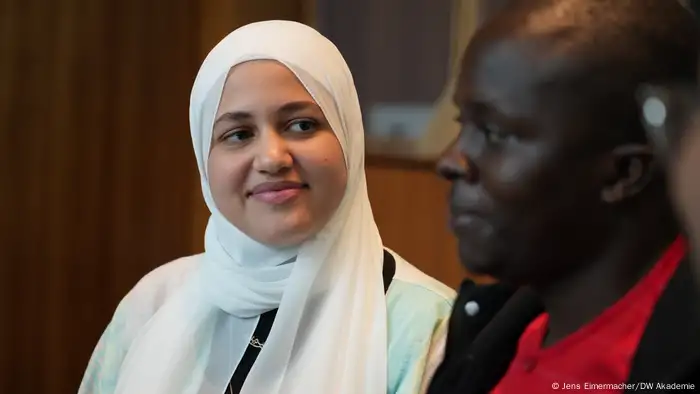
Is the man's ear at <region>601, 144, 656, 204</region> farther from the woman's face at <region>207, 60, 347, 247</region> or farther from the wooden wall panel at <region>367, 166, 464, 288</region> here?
the wooden wall panel at <region>367, 166, 464, 288</region>

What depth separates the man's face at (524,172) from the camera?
1.34ft

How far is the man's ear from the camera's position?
1.33 feet

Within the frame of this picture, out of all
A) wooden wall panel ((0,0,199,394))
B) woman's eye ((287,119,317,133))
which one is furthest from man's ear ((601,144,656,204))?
wooden wall panel ((0,0,199,394))

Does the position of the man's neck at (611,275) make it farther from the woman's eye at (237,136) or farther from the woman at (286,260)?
the woman's eye at (237,136)

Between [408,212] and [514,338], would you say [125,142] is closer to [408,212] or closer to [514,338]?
[408,212]

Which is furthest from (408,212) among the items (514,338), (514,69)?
(514,69)

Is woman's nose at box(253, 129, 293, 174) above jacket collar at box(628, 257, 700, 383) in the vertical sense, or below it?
above

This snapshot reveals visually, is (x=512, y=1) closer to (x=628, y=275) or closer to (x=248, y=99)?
(x=628, y=275)

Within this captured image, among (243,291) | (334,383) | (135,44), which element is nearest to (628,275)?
(334,383)

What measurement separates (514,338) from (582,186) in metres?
0.15

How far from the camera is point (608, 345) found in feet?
1.42

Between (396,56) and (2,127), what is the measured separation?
863mm

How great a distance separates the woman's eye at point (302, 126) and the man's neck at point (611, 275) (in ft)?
1.75

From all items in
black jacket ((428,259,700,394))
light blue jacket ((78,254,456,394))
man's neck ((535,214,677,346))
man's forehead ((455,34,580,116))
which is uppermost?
man's forehead ((455,34,580,116))
